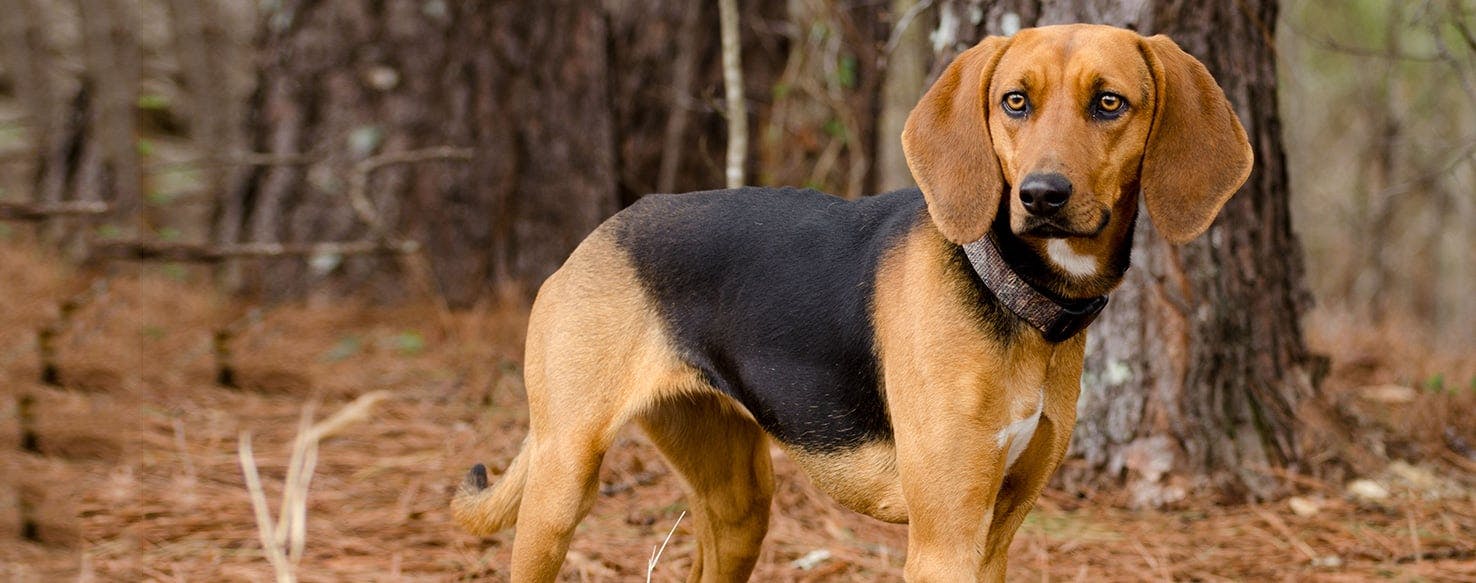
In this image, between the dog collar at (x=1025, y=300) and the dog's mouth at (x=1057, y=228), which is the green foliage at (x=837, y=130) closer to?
the dog collar at (x=1025, y=300)

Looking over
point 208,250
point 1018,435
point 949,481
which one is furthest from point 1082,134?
point 208,250

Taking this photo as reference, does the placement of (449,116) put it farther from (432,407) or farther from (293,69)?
(432,407)

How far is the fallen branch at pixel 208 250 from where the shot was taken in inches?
98.4

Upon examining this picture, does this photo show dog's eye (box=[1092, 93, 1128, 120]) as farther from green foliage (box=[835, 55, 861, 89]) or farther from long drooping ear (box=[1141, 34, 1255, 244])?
green foliage (box=[835, 55, 861, 89])

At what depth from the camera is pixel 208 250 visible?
436 cm

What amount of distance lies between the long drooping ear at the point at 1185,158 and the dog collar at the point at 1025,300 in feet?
1.01

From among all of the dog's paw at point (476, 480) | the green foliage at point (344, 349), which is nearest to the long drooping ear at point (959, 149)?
the dog's paw at point (476, 480)

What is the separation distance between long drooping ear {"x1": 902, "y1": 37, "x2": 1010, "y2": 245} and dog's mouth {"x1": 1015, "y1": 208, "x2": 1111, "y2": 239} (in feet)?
0.53

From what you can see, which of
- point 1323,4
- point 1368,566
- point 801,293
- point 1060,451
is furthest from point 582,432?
point 1323,4

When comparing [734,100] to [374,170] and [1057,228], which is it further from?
[1057,228]

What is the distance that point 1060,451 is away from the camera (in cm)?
334

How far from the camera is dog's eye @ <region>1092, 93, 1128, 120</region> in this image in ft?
9.86

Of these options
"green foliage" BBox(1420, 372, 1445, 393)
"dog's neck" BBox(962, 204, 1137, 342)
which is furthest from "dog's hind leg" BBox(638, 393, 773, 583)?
"green foliage" BBox(1420, 372, 1445, 393)

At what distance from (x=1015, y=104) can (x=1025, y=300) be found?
489 millimetres
